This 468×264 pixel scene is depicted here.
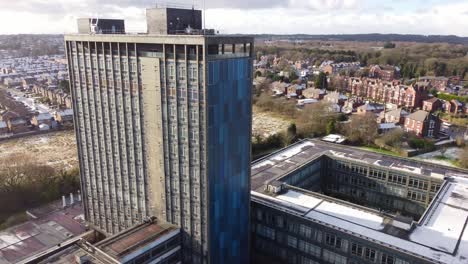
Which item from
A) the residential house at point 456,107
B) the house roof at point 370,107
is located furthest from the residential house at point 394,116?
the residential house at point 456,107

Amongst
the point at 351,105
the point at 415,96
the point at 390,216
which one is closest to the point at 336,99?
the point at 351,105

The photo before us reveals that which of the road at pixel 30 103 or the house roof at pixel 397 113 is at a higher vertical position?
the house roof at pixel 397 113

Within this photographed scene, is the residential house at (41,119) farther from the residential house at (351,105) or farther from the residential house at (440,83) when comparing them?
the residential house at (440,83)

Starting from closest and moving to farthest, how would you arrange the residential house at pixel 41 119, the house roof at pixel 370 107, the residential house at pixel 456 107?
1. the residential house at pixel 41 119
2. the house roof at pixel 370 107
3. the residential house at pixel 456 107

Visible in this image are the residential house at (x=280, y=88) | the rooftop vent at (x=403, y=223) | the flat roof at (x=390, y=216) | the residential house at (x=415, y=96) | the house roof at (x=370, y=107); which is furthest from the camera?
the residential house at (x=280, y=88)

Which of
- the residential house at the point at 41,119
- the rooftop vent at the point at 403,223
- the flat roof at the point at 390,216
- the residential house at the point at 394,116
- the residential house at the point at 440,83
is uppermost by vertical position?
the residential house at the point at 440,83

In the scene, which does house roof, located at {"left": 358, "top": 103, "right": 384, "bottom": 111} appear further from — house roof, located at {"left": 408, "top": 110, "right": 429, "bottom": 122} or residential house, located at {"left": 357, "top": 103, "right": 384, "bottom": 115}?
house roof, located at {"left": 408, "top": 110, "right": 429, "bottom": 122}

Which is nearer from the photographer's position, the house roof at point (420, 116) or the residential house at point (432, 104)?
the house roof at point (420, 116)
